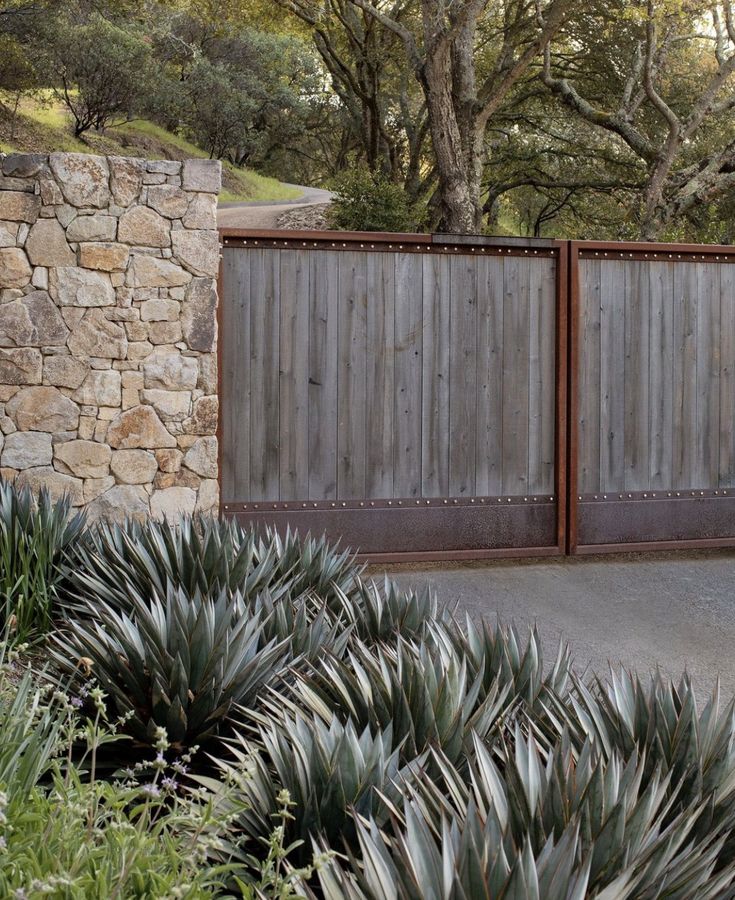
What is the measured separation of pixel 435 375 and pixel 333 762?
4.83m

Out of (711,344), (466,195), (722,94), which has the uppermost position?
(722,94)

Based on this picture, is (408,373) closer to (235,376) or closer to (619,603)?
(235,376)

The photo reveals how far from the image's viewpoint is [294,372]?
656cm

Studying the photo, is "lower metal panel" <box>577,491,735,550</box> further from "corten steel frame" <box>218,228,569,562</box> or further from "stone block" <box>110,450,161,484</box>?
"stone block" <box>110,450,161,484</box>

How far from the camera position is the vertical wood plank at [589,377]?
702 cm

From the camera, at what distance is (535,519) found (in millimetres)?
6980

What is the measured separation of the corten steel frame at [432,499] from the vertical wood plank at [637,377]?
1.68 ft

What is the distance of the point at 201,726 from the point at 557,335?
481 cm

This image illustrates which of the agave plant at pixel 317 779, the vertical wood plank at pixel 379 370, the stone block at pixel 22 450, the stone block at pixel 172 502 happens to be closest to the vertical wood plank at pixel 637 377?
the vertical wood plank at pixel 379 370

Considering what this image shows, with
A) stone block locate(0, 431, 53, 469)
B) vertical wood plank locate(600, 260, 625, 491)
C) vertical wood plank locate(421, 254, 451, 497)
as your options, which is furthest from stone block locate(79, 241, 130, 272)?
vertical wood plank locate(600, 260, 625, 491)

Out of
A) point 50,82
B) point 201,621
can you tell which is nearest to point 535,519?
point 201,621

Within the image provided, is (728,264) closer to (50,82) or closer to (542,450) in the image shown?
(542,450)

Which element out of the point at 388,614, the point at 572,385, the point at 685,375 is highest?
the point at 685,375

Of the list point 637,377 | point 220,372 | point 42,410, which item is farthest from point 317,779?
point 637,377
